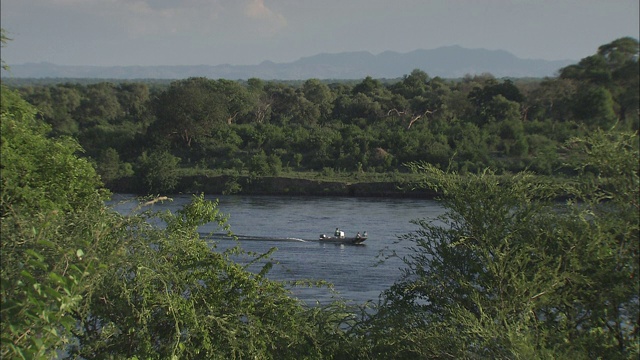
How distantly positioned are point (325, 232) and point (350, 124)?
1078 inches

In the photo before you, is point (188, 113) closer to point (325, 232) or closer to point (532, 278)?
point (325, 232)

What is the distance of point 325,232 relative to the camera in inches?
1414

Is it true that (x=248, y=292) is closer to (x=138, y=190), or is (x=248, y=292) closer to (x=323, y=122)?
(x=138, y=190)

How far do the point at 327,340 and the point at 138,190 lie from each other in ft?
137

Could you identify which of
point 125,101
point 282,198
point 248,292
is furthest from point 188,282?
point 125,101

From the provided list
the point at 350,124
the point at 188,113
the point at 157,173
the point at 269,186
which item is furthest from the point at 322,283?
the point at 350,124

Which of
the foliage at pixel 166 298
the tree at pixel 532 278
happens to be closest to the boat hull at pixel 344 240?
the foliage at pixel 166 298

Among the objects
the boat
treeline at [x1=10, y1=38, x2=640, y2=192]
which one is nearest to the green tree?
treeline at [x1=10, y1=38, x2=640, y2=192]

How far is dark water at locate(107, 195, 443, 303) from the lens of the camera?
999 inches

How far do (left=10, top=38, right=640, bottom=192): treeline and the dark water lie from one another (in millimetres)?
4921

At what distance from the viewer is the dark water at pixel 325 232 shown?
25.4 meters

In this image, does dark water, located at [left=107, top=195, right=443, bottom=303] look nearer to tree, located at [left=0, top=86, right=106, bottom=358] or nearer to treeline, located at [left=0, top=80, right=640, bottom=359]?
tree, located at [left=0, top=86, right=106, bottom=358]

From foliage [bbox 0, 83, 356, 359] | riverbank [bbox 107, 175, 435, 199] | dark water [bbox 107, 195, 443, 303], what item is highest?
foliage [bbox 0, 83, 356, 359]

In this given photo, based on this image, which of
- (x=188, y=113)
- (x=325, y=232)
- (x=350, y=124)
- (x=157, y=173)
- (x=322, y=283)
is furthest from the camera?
(x=350, y=124)
